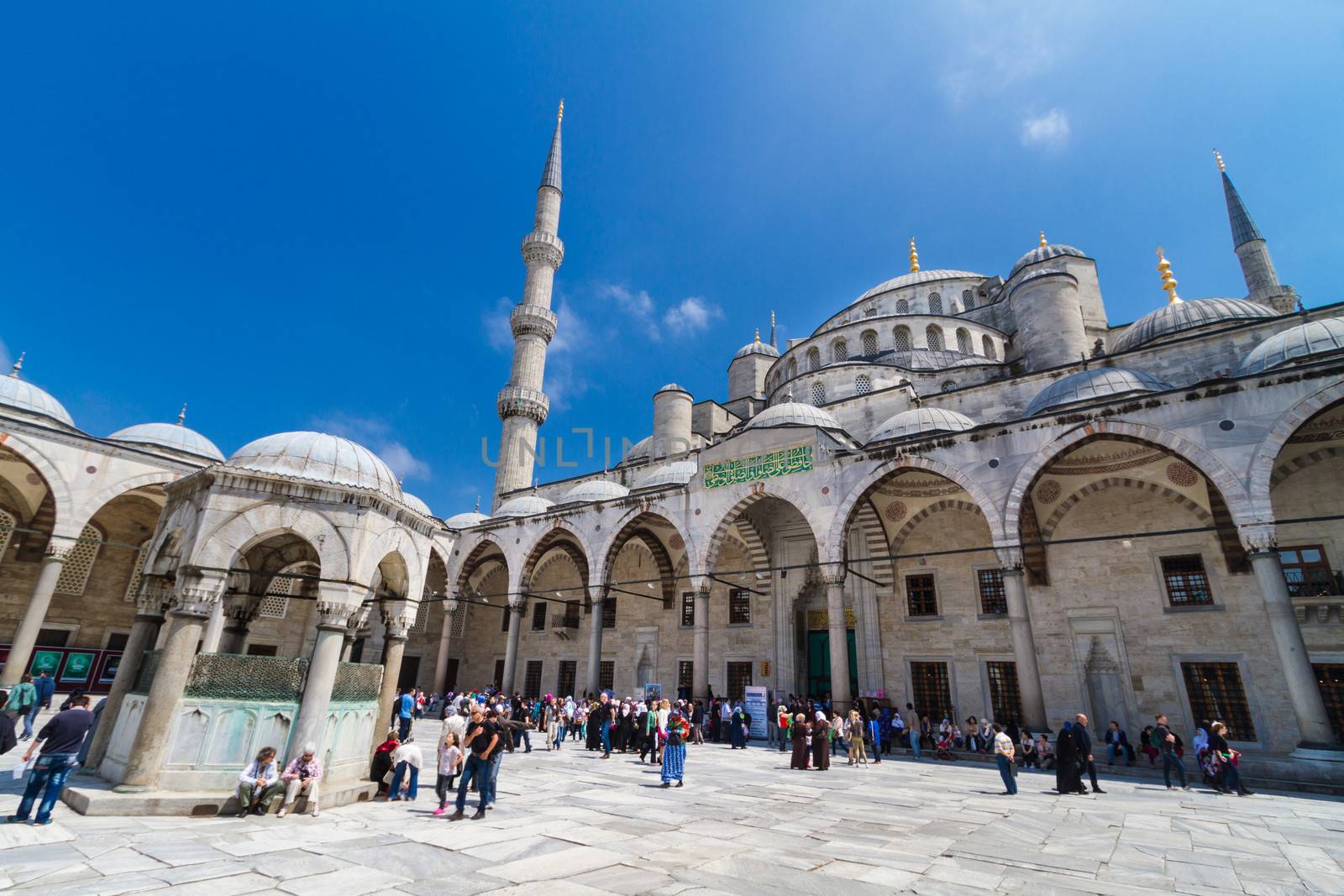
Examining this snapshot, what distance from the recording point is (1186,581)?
12.8 meters

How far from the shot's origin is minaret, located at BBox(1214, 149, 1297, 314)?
19312 mm

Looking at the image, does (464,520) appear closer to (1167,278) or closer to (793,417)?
(793,417)

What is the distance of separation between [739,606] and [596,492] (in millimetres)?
5455

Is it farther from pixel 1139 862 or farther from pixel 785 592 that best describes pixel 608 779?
pixel 785 592

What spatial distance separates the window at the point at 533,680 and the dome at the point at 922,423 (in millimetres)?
13454

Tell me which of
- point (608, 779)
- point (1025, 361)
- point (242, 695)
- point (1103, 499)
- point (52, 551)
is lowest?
point (608, 779)

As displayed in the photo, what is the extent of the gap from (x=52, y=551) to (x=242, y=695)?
11.6m

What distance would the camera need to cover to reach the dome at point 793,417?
15805mm

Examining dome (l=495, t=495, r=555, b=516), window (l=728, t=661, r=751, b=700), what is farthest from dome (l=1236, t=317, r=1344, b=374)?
dome (l=495, t=495, r=555, b=516)

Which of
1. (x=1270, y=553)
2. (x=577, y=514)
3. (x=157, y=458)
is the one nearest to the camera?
(x=1270, y=553)

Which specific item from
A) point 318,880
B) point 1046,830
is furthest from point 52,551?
point 1046,830

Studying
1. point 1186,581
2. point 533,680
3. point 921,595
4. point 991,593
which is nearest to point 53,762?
point 921,595

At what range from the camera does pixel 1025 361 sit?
1866 centimetres

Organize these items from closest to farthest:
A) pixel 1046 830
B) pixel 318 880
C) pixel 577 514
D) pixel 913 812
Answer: pixel 318 880 < pixel 1046 830 < pixel 913 812 < pixel 577 514
